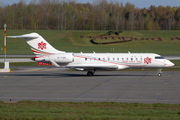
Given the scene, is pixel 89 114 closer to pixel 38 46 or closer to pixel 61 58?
pixel 61 58

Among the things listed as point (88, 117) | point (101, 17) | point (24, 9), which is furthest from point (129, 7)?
point (88, 117)

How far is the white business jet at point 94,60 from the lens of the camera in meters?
32.8

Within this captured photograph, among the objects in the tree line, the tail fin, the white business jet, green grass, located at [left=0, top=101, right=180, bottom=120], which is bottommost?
green grass, located at [left=0, top=101, right=180, bottom=120]

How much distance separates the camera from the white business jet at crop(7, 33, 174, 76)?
32.8 metres

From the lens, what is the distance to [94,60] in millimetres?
33625

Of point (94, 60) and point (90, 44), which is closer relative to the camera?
point (94, 60)

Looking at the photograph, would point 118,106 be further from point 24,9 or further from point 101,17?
point 24,9

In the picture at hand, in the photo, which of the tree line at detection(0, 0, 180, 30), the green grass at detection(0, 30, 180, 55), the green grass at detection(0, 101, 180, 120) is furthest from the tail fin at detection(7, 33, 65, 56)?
the tree line at detection(0, 0, 180, 30)

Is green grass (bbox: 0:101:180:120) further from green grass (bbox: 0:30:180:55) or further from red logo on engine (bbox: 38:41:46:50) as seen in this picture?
green grass (bbox: 0:30:180:55)

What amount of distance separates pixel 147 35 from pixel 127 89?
89373 mm

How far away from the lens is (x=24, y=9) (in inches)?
6068

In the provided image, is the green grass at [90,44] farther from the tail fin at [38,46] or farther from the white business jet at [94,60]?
the white business jet at [94,60]

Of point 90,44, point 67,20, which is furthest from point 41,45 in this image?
point 67,20

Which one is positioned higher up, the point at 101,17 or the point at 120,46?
→ the point at 101,17
